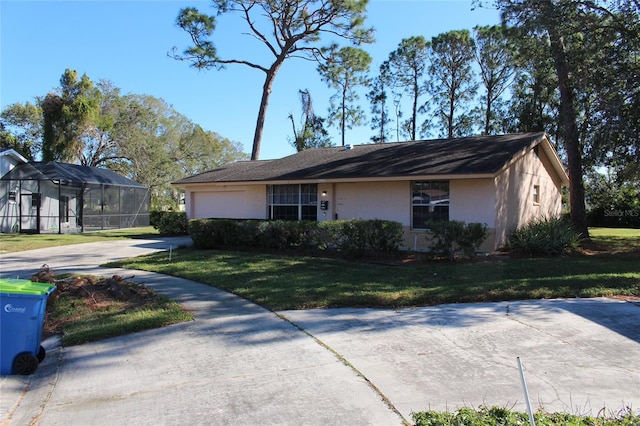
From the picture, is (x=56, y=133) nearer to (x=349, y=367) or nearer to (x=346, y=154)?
(x=346, y=154)

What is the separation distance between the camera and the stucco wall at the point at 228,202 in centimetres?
1980

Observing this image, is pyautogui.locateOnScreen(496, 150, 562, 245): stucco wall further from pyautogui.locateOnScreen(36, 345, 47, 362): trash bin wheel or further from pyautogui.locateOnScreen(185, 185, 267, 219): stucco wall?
pyautogui.locateOnScreen(36, 345, 47, 362): trash bin wheel

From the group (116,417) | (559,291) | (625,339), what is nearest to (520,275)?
(559,291)

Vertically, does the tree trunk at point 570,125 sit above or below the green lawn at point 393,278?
above

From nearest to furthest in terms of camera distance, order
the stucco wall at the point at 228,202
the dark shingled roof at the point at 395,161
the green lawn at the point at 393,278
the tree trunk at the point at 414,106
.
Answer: the green lawn at the point at 393,278 < the dark shingled roof at the point at 395,161 < the stucco wall at the point at 228,202 < the tree trunk at the point at 414,106

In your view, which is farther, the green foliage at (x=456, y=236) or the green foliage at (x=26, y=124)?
the green foliage at (x=26, y=124)

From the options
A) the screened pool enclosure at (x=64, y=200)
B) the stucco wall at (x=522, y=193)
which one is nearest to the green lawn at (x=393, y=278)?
the stucco wall at (x=522, y=193)

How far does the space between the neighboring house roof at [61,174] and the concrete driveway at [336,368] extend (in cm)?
2069

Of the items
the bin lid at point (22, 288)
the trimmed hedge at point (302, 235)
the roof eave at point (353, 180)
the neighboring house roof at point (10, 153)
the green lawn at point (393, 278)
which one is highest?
the neighboring house roof at point (10, 153)

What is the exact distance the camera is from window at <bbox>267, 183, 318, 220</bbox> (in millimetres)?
18078

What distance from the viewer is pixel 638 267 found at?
10.8m

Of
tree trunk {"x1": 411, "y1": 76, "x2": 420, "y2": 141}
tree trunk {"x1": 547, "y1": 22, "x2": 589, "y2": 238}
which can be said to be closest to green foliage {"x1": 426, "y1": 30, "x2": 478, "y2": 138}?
tree trunk {"x1": 411, "y1": 76, "x2": 420, "y2": 141}

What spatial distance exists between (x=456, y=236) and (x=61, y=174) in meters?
21.6

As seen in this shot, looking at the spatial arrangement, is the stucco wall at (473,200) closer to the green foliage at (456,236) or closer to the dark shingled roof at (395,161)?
the dark shingled roof at (395,161)
